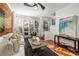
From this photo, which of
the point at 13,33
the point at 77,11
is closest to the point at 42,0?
the point at 77,11

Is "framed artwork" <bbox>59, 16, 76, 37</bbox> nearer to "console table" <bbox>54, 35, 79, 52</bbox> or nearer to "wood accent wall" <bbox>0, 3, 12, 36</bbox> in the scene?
"console table" <bbox>54, 35, 79, 52</bbox>

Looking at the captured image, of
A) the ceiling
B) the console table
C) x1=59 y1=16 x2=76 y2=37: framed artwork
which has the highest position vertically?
A: the ceiling

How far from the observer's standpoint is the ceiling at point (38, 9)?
1.96m

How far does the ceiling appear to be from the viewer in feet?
6.44

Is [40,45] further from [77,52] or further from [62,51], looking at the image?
[77,52]

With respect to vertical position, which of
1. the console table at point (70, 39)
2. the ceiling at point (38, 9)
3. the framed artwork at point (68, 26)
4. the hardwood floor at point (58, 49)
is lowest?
the hardwood floor at point (58, 49)

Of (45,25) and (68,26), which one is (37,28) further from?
(68,26)

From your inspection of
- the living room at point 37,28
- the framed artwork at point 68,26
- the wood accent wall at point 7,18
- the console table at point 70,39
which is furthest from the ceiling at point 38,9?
the console table at point 70,39

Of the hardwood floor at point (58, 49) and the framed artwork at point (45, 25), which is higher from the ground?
the framed artwork at point (45, 25)

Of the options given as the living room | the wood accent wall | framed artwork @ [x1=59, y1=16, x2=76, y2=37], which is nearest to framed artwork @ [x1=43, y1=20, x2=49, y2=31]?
the living room

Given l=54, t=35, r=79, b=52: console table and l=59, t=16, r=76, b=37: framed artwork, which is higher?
l=59, t=16, r=76, b=37: framed artwork

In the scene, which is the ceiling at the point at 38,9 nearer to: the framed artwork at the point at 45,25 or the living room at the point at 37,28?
the living room at the point at 37,28

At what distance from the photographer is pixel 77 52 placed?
6.48 ft

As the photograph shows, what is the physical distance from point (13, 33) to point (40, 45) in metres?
0.54
